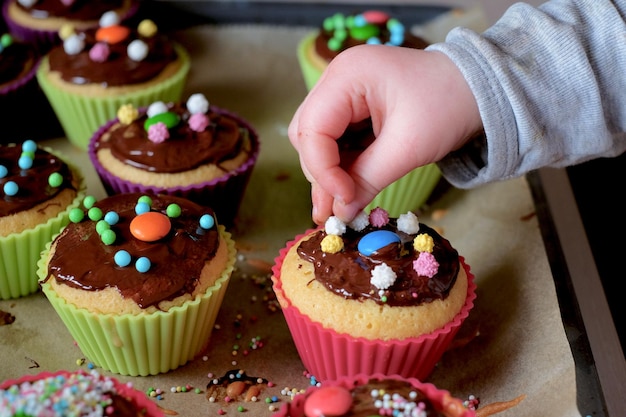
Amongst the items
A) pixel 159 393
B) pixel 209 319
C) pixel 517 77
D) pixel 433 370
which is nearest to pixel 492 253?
pixel 433 370

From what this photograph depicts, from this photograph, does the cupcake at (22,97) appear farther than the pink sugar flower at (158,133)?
Yes

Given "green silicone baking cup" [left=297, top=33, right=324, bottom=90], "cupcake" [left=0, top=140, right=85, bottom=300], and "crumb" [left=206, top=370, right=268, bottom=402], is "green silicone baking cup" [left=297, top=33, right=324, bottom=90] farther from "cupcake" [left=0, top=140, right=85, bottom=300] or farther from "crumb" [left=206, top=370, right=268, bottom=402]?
"crumb" [left=206, top=370, right=268, bottom=402]

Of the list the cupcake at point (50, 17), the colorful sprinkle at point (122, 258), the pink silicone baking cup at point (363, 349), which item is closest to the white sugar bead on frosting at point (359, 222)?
the pink silicone baking cup at point (363, 349)

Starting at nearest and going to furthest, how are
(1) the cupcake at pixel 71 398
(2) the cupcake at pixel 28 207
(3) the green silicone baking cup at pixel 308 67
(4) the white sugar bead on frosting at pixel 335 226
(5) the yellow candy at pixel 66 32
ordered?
1. (1) the cupcake at pixel 71 398
2. (4) the white sugar bead on frosting at pixel 335 226
3. (2) the cupcake at pixel 28 207
4. (5) the yellow candy at pixel 66 32
5. (3) the green silicone baking cup at pixel 308 67

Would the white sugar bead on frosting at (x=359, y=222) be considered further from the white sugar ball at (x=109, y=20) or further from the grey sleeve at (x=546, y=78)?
the white sugar ball at (x=109, y=20)

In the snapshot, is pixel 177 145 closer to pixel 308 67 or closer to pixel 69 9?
pixel 308 67

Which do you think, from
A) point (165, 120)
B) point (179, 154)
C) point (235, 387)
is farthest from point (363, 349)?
point (165, 120)

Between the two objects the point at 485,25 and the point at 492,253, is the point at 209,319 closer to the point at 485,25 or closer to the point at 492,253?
the point at 492,253
